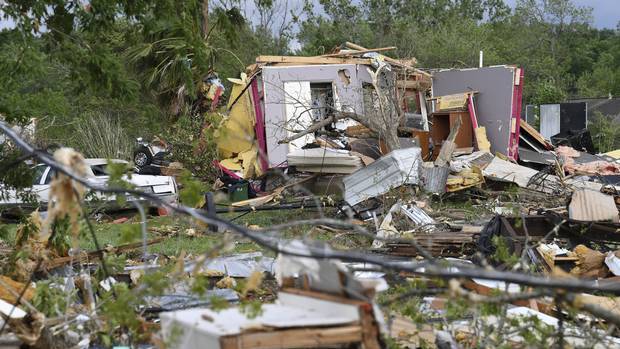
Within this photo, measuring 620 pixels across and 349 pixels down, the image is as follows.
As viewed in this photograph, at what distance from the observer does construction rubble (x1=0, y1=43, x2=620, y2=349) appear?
3.49 metres

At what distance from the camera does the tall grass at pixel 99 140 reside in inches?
951

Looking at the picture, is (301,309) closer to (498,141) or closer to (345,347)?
(345,347)

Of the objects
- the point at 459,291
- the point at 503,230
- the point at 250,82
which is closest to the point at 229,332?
the point at 459,291

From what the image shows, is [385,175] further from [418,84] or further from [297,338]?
[297,338]

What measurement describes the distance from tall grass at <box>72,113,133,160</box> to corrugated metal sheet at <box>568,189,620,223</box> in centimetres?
1611

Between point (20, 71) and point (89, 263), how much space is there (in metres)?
2.25

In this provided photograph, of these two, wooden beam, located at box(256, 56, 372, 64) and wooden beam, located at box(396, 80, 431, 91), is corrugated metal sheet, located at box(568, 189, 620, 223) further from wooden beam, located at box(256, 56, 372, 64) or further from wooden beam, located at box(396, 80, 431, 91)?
wooden beam, located at box(396, 80, 431, 91)

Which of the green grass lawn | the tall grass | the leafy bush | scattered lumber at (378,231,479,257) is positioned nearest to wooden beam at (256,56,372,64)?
the leafy bush

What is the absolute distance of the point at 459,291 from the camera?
335cm

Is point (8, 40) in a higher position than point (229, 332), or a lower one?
higher

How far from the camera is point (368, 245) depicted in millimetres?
11125

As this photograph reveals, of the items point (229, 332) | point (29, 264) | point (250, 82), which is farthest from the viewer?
point (250, 82)

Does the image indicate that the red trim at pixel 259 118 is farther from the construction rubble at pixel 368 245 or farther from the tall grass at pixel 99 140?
the tall grass at pixel 99 140

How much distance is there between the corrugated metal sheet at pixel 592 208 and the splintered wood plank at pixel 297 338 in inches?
296
